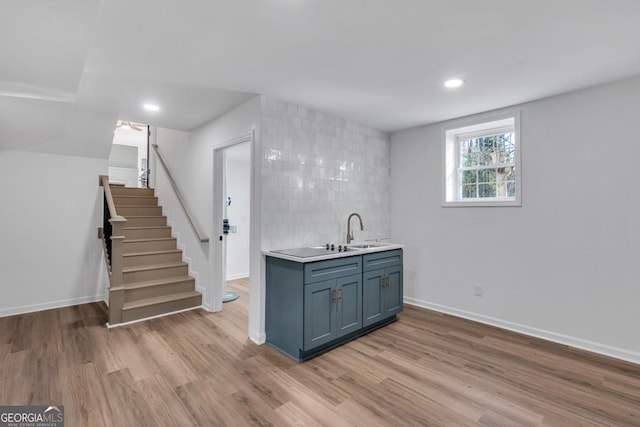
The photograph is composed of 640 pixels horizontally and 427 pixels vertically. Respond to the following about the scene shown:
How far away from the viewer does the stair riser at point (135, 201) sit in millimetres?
5229

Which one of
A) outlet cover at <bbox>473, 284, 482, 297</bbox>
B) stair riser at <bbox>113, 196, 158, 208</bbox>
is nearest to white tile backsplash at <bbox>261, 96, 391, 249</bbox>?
outlet cover at <bbox>473, 284, 482, 297</bbox>

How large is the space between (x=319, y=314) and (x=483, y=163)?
2708 mm

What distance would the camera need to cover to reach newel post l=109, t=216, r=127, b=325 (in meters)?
3.51

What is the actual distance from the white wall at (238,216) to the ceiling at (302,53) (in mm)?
2401

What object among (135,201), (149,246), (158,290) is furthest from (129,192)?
(158,290)

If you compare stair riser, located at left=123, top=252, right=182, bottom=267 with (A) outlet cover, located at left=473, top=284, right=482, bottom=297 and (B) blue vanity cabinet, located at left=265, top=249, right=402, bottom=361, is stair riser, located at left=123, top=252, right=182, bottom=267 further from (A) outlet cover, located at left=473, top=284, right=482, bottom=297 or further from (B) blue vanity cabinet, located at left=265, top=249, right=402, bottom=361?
(A) outlet cover, located at left=473, top=284, right=482, bottom=297

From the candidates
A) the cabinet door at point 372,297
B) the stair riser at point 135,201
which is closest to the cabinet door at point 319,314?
the cabinet door at point 372,297

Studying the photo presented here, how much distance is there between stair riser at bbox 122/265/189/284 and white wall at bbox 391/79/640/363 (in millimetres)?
3523

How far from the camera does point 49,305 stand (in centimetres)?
411

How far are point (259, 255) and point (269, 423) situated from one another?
4.89 feet

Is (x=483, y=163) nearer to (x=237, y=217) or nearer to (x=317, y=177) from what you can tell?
(x=317, y=177)

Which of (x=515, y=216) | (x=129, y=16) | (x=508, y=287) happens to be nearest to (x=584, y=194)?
(x=515, y=216)

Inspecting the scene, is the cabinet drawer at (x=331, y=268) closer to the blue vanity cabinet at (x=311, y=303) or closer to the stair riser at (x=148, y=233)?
the blue vanity cabinet at (x=311, y=303)

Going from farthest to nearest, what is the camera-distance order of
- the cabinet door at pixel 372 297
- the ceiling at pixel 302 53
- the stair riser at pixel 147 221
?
the stair riser at pixel 147 221
the cabinet door at pixel 372 297
the ceiling at pixel 302 53
